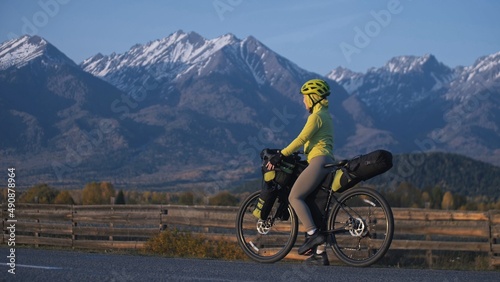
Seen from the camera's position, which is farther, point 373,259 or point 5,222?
point 5,222

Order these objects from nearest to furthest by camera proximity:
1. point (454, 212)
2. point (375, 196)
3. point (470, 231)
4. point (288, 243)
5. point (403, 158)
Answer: point (375, 196) < point (288, 243) < point (470, 231) < point (454, 212) < point (403, 158)

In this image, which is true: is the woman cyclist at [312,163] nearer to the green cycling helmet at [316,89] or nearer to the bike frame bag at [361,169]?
the green cycling helmet at [316,89]

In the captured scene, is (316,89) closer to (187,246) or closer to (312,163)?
(312,163)

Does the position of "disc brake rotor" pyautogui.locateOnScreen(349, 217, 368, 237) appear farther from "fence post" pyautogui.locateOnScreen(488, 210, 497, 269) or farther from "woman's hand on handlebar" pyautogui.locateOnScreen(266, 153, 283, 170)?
A: "fence post" pyautogui.locateOnScreen(488, 210, 497, 269)

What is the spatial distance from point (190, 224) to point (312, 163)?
32.5ft

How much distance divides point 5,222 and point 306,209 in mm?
13952

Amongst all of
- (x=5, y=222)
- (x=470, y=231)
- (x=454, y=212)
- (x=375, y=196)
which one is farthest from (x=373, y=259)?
(x=5, y=222)

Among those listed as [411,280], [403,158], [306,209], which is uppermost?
[403,158]

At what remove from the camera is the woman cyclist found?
1015 centimetres

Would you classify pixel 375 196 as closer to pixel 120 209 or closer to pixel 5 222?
pixel 120 209

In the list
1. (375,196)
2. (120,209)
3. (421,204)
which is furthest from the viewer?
(421,204)

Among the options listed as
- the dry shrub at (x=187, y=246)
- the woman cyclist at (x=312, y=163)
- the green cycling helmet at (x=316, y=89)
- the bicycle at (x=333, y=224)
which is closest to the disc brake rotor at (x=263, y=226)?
the bicycle at (x=333, y=224)

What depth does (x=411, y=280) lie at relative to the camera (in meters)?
8.69

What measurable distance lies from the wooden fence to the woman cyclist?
7195 millimetres
